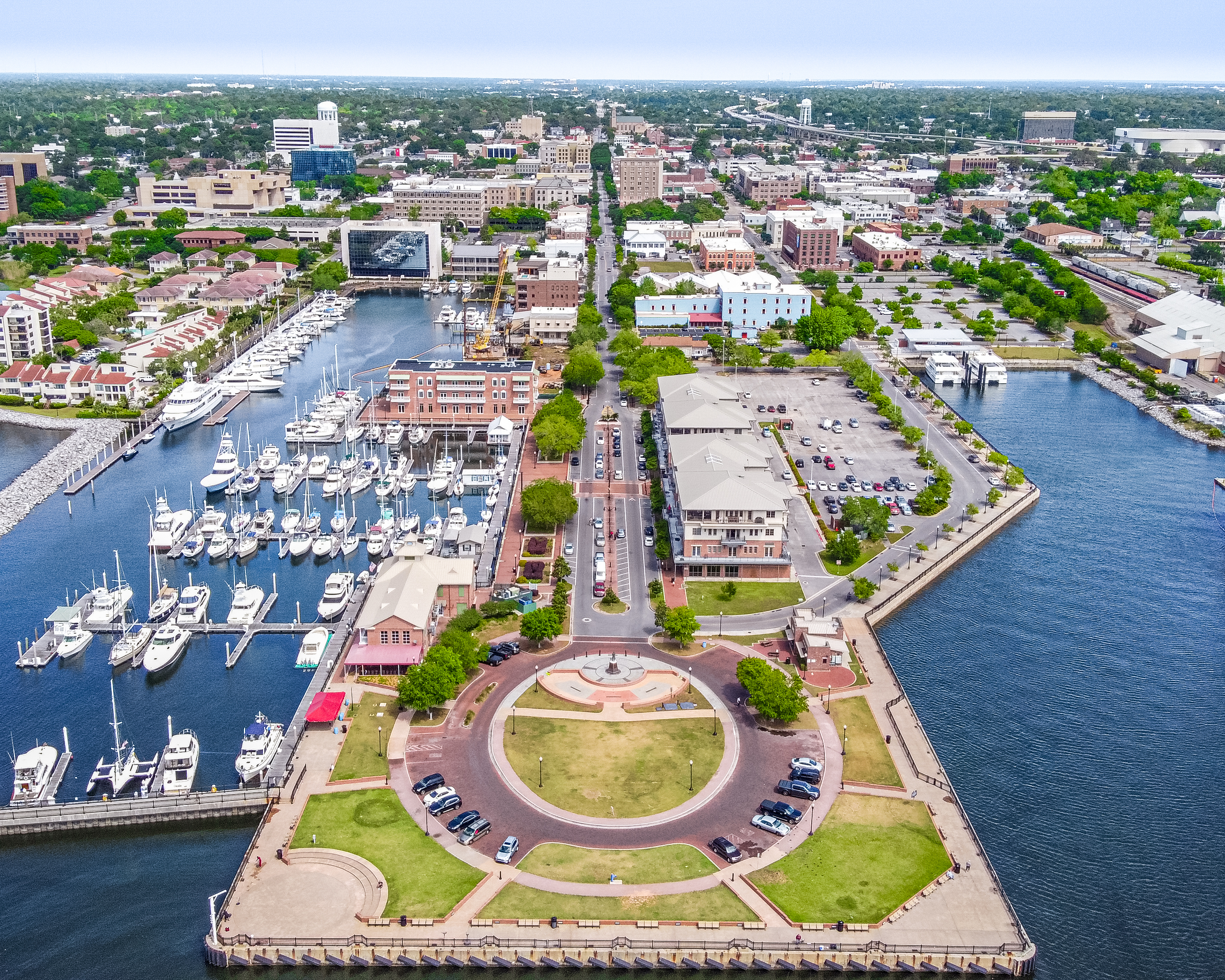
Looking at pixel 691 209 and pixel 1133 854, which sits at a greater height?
pixel 691 209

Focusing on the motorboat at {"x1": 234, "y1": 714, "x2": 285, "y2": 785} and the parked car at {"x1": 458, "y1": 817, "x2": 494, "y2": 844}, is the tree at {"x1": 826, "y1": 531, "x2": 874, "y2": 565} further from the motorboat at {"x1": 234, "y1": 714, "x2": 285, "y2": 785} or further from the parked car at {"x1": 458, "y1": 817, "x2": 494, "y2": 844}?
the motorboat at {"x1": 234, "y1": 714, "x2": 285, "y2": 785}

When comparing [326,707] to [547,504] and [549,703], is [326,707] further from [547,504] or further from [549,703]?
[547,504]

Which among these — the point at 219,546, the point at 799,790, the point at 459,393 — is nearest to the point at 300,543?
the point at 219,546

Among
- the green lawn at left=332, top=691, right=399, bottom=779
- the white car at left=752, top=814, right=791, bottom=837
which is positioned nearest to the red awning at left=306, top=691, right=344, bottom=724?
the green lawn at left=332, top=691, right=399, bottom=779

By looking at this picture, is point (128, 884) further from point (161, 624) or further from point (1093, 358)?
point (1093, 358)

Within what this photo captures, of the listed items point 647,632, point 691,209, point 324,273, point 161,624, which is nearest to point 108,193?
point 324,273

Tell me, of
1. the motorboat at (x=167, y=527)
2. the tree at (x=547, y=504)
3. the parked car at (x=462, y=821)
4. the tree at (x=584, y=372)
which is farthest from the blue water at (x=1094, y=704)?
the motorboat at (x=167, y=527)
